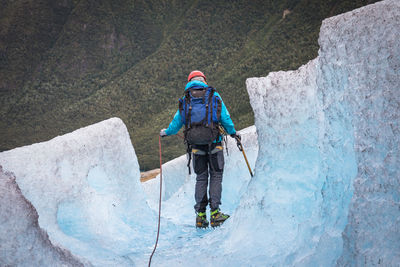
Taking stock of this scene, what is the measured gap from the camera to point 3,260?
306cm

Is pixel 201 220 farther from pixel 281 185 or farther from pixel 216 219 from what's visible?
pixel 281 185

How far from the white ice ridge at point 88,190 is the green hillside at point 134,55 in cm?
3304

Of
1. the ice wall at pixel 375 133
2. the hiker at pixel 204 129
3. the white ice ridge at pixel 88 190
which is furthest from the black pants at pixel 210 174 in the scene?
the ice wall at pixel 375 133

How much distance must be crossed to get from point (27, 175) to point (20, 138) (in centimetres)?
4644

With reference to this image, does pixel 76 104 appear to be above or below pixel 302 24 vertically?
below

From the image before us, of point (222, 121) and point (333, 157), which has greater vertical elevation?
point (222, 121)

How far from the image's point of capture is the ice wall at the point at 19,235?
3131 millimetres

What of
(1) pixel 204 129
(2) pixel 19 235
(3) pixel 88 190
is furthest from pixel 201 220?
(2) pixel 19 235

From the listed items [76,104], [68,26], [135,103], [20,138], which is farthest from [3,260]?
[68,26]

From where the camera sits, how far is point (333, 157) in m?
3.95

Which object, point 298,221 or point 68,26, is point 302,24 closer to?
point 68,26

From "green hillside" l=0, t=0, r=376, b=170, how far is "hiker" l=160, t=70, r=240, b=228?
114 feet

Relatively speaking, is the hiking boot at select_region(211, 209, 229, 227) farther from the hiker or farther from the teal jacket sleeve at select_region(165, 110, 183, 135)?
the teal jacket sleeve at select_region(165, 110, 183, 135)

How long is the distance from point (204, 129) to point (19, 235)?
2.51 meters
